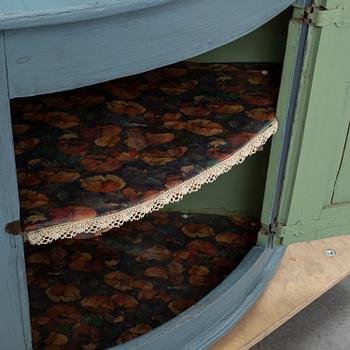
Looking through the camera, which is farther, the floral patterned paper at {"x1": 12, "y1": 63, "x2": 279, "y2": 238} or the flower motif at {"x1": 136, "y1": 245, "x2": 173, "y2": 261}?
the flower motif at {"x1": 136, "y1": 245, "x2": 173, "y2": 261}

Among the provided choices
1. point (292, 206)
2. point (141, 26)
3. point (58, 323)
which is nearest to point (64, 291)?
point (58, 323)

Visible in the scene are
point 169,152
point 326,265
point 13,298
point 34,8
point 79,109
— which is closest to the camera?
point 34,8

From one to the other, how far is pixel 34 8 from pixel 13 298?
474mm

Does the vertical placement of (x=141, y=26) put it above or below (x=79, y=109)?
above

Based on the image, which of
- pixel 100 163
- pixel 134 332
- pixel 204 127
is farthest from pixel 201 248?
pixel 100 163

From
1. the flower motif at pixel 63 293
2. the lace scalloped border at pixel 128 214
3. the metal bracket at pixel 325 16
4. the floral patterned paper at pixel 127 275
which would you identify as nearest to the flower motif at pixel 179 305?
the floral patterned paper at pixel 127 275

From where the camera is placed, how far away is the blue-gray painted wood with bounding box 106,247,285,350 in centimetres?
132

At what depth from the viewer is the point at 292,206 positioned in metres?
1.42

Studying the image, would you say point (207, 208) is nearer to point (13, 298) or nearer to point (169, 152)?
point (169, 152)

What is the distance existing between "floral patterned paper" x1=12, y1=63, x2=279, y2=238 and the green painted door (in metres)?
0.09

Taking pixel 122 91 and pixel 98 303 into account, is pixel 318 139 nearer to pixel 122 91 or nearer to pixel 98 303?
pixel 122 91

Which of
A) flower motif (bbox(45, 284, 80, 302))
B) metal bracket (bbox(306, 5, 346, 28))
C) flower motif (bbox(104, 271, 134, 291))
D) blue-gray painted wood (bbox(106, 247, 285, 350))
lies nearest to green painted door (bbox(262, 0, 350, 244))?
metal bracket (bbox(306, 5, 346, 28))

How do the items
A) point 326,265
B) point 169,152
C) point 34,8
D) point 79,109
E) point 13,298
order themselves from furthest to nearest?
1. point 326,265
2. point 79,109
3. point 169,152
4. point 13,298
5. point 34,8

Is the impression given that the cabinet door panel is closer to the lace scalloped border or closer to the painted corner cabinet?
the painted corner cabinet
